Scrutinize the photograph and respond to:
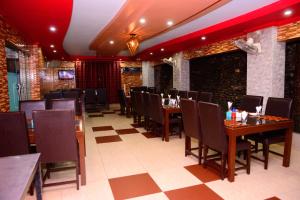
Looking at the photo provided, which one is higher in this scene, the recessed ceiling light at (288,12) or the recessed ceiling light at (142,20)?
the recessed ceiling light at (142,20)

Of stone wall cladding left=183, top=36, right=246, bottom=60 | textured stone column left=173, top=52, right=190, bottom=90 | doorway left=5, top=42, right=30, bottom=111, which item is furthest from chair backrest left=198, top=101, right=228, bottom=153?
textured stone column left=173, top=52, right=190, bottom=90

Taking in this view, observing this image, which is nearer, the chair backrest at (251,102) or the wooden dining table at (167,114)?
the chair backrest at (251,102)

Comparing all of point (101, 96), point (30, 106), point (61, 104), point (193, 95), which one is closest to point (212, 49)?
point (193, 95)

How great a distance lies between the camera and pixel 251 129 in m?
2.71

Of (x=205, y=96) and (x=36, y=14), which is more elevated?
(x=36, y=14)

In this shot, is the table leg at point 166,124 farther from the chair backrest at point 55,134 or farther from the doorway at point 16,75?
the doorway at point 16,75

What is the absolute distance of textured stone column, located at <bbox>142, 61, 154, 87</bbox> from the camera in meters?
11.2

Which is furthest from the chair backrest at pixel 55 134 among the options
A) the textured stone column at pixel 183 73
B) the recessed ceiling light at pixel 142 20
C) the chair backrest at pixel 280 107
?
the textured stone column at pixel 183 73

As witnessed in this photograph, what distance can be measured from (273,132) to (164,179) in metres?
1.87

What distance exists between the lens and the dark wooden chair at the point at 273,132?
3025 millimetres

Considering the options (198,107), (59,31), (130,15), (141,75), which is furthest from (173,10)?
(141,75)

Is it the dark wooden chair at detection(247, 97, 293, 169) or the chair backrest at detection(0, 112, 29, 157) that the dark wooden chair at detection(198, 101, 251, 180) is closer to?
the dark wooden chair at detection(247, 97, 293, 169)

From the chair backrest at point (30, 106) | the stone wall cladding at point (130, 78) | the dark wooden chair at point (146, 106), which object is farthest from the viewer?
the stone wall cladding at point (130, 78)

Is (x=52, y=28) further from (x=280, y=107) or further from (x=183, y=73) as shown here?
(x=183, y=73)
